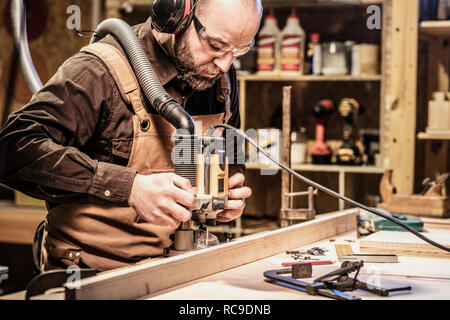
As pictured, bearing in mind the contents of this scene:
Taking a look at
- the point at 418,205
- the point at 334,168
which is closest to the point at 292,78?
the point at 334,168

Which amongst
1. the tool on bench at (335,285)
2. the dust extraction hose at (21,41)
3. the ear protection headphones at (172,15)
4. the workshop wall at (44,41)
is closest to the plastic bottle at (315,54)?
the workshop wall at (44,41)

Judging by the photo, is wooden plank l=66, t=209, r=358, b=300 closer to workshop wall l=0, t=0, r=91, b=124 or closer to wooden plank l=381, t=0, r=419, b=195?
wooden plank l=381, t=0, r=419, b=195

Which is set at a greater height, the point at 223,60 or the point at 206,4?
the point at 206,4

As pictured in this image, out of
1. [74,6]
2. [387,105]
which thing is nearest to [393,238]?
[387,105]

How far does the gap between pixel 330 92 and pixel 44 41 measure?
1876 millimetres

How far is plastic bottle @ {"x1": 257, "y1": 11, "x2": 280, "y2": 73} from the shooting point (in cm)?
354

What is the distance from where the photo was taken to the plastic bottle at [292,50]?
138 inches

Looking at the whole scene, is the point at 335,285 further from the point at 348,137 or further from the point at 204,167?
the point at 348,137

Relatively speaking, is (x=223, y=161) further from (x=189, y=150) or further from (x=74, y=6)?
(x=74, y=6)

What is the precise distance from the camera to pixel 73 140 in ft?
4.97

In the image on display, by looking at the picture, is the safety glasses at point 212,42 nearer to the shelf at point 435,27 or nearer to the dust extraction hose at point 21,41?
the dust extraction hose at point 21,41

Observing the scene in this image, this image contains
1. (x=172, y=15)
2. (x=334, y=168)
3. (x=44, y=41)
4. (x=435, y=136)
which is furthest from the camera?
(x=44, y=41)

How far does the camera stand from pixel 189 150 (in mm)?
1318
